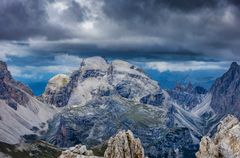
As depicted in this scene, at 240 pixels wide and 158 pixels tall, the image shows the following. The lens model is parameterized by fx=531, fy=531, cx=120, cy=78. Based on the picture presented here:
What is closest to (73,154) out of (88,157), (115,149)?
(88,157)

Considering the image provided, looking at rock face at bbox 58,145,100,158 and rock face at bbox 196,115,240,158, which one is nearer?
rock face at bbox 58,145,100,158

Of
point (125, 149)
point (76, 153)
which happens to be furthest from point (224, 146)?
point (76, 153)

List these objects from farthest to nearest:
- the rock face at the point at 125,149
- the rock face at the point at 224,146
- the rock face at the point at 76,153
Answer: the rock face at the point at 125,149 → the rock face at the point at 224,146 → the rock face at the point at 76,153

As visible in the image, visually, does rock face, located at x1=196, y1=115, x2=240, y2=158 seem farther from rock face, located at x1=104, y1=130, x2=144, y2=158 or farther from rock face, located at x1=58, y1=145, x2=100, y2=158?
rock face, located at x1=58, y1=145, x2=100, y2=158

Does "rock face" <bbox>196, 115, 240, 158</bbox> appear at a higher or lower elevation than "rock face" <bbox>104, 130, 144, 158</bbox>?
higher

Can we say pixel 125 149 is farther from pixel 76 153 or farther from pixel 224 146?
pixel 224 146

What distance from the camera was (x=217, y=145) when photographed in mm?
105312

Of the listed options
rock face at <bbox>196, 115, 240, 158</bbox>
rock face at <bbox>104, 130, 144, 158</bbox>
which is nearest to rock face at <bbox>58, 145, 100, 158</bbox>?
rock face at <bbox>104, 130, 144, 158</bbox>

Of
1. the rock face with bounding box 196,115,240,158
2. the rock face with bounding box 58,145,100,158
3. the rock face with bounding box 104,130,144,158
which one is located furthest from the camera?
the rock face with bounding box 104,130,144,158

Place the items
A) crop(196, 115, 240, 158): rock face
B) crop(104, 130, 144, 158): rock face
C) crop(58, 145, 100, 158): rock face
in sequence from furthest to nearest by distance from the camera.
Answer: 1. crop(104, 130, 144, 158): rock face
2. crop(196, 115, 240, 158): rock face
3. crop(58, 145, 100, 158): rock face

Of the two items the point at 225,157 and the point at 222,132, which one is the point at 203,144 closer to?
the point at 222,132

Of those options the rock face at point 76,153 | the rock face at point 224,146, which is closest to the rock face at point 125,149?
the rock face at point 76,153

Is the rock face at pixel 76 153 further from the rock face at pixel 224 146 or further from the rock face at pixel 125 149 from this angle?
the rock face at pixel 224 146

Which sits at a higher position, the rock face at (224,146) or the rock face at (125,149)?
the rock face at (224,146)
